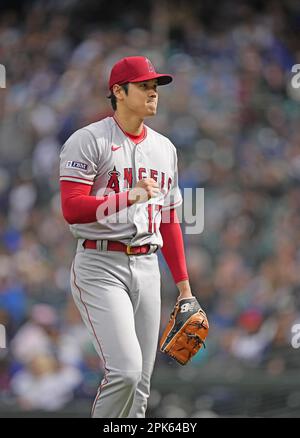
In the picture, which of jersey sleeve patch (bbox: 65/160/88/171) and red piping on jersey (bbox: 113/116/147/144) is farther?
red piping on jersey (bbox: 113/116/147/144)

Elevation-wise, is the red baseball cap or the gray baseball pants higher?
the red baseball cap

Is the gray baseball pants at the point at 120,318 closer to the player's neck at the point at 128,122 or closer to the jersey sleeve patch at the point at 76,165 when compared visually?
the jersey sleeve patch at the point at 76,165

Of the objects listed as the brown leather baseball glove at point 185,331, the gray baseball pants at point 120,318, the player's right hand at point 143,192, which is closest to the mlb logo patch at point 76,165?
the player's right hand at point 143,192

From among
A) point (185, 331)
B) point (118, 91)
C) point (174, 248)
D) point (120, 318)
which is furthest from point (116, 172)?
point (185, 331)

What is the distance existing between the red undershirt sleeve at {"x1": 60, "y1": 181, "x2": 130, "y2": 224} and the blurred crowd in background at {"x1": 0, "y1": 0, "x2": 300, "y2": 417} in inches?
120

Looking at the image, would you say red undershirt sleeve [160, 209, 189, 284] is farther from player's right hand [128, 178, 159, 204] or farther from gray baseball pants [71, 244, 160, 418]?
player's right hand [128, 178, 159, 204]

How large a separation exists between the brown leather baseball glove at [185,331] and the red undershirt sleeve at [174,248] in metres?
0.12

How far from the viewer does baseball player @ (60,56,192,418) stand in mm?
3416

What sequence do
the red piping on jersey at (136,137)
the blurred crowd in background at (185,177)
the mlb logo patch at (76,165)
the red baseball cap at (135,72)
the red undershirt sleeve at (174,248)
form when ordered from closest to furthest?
the mlb logo patch at (76,165) → the red baseball cap at (135,72) → the red piping on jersey at (136,137) → the red undershirt sleeve at (174,248) → the blurred crowd in background at (185,177)

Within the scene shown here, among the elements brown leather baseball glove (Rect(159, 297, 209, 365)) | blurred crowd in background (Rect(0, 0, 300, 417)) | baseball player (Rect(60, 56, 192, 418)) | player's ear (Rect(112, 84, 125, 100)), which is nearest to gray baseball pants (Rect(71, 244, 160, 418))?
baseball player (Rect(60, 56, 192, 418))

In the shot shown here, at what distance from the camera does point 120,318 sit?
11.3ft

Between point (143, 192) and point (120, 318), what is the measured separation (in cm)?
51

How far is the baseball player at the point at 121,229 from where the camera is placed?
342 centimetres
